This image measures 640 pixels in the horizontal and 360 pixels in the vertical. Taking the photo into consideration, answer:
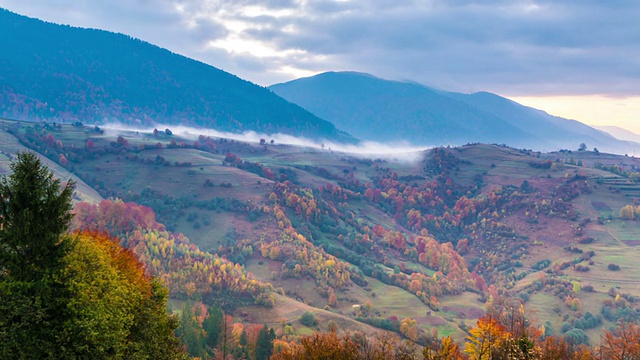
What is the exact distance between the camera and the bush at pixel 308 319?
463 ft

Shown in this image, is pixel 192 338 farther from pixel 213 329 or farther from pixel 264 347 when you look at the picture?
pixel 264 347

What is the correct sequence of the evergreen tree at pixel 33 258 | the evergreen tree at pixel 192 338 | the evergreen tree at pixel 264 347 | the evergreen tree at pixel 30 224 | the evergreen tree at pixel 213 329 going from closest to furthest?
the evergreen tree at pixel 33 258
the evergreen tree at pixel 30 224
the evergreen tree at pixel 192 338
the evergreen tree at pixel 264 347
the evergreen tree at pixel 213 329

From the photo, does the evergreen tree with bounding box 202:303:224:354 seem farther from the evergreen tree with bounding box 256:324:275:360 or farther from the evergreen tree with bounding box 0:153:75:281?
the evergreen tree with bounding box 0:153:75:281

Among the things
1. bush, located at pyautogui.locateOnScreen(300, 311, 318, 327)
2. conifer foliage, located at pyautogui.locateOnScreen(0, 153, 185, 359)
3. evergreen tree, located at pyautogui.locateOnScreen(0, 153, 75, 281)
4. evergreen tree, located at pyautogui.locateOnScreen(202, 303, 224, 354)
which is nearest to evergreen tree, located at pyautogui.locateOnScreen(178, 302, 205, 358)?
evergreen tree, located at pyautogui.locateOnScreen(202, 303, 224, 354)

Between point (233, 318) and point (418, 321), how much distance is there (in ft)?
222

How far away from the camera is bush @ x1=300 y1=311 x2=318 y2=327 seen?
14098 centimetres

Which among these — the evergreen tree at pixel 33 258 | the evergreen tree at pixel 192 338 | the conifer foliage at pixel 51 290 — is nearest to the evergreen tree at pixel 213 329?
the evergreen tree at pixel 192 338

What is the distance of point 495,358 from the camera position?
1884 inches

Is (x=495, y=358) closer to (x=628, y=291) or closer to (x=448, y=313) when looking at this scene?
(x=448, y=313)

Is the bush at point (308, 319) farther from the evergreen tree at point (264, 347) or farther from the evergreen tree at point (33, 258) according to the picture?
the evergreen tree at point (33, 258)

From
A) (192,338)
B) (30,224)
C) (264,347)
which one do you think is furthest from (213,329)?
(30,224)

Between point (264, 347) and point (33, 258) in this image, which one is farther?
point (264, 347)

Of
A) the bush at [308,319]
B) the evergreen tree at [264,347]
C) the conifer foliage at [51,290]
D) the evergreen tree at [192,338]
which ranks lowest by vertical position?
the bush at [308,319]

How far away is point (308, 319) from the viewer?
142000mm
